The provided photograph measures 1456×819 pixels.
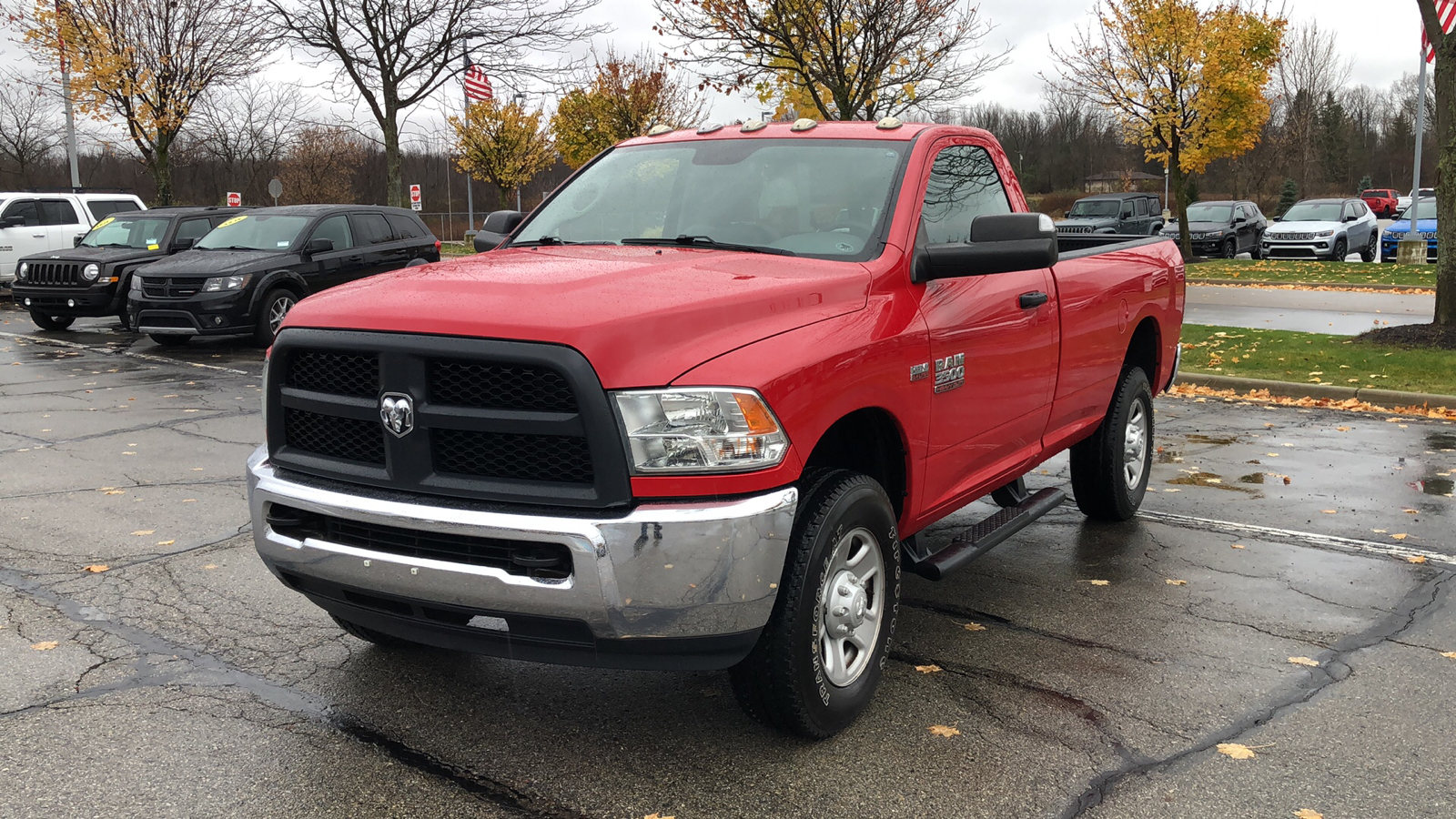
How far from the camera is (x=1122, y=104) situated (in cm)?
2889

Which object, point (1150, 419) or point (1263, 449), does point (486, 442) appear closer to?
point (1150, 419)

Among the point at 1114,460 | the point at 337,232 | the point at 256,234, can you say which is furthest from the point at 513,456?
the point at 256,234

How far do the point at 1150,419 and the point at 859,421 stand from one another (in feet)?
11.5

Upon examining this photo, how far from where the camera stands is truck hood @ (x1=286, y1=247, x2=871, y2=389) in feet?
10.2

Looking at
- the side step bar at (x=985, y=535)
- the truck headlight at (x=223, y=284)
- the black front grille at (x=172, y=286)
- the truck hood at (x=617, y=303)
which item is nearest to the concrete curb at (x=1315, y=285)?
the truck headlight at (x=223, y=284)

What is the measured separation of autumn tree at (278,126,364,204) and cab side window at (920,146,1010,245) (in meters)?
57.3

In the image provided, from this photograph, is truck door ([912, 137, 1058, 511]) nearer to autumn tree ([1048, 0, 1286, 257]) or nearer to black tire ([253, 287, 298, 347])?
black tire ([253, 287, 298, 347])

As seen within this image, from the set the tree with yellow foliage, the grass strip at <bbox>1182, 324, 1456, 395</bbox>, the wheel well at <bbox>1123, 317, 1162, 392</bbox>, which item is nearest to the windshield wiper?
the wheel well at <bbox>1123, 317, 1162, 392</bbox>

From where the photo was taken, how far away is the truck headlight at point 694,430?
3.06 metres

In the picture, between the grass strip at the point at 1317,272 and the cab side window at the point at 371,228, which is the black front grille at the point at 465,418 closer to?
the cab side window at the point at 371,228

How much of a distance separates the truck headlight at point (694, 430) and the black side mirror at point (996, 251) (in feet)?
3.98

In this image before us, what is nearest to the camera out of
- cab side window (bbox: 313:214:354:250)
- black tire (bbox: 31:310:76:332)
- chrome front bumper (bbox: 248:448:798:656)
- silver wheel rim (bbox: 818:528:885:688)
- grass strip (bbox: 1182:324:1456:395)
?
chrome front bumper (bbox: 248:448:798:656)

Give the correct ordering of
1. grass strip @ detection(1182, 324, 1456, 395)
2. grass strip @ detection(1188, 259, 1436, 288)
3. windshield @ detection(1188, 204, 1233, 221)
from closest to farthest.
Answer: grass strip @ detection(1182, 324, 1456, 395), grass strip @ detection(1188, 259, 1436, 288), windshield @ detection(1188, 204, 1233, 221)

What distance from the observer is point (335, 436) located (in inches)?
139
